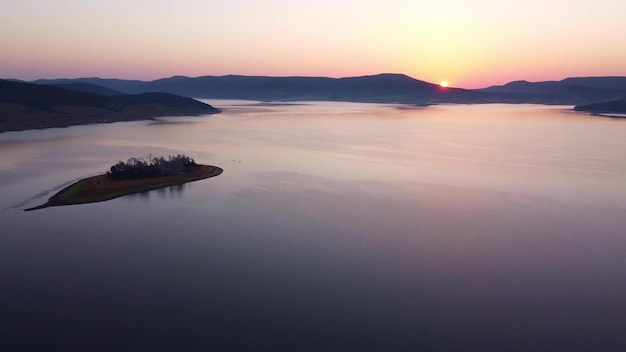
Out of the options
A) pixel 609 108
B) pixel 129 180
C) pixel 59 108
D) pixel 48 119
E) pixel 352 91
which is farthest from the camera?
pixel 352 91

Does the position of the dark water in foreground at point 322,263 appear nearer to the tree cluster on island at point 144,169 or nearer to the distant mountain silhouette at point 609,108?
the tree cluster on island at point 144,169

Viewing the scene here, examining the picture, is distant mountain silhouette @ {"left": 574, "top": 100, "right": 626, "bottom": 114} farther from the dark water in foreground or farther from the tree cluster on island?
the tree cluster on island

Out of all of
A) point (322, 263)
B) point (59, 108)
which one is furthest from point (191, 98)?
point (322, 263)

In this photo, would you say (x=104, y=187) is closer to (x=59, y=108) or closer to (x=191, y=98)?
(x=59, y=108)

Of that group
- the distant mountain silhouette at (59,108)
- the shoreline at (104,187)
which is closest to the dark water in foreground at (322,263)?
the shoreline at (104,187)

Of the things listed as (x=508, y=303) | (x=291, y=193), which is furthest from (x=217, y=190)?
(x=508, y=303)

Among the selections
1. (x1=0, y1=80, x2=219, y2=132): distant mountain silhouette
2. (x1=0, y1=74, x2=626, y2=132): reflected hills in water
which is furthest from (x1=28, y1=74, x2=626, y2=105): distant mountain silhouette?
(x1=0, y1=80, x2=219, y2=132): distant mountain silhouette
